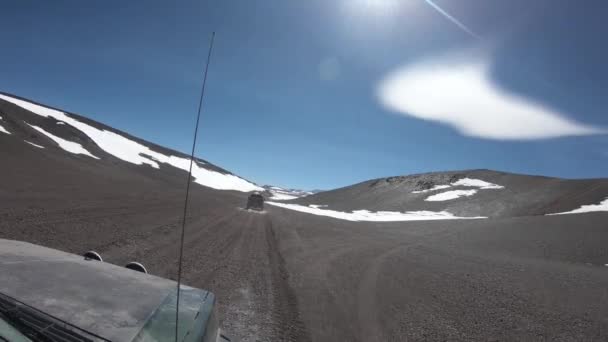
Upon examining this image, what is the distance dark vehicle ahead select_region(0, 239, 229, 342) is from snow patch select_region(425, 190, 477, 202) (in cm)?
6383

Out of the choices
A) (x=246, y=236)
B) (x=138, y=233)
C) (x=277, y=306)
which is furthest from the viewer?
(x=246, y=236)

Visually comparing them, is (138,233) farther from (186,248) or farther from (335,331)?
(335,331)

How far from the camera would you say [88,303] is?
2104mm

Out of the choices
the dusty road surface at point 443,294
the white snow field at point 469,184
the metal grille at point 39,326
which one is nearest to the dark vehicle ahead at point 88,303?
the metal grille at point 39,326

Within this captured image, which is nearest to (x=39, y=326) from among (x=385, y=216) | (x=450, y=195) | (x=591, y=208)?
(x=591, y=208)

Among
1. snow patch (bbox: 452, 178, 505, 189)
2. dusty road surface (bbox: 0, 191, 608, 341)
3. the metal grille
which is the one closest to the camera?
the metal grille

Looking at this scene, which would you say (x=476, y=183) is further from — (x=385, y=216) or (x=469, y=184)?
(x=385, y=216)

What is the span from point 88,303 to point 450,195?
222ft

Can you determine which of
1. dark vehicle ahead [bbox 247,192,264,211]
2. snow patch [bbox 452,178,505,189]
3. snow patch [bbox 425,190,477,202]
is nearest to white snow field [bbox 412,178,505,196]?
snow patch [bbox 452,178,505,189]

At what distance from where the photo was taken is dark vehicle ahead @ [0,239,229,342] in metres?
1.77

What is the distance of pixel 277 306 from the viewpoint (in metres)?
6.49

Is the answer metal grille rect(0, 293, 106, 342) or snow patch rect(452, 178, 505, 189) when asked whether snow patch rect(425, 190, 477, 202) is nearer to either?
snow patch rect(452, 178, 505, 189)

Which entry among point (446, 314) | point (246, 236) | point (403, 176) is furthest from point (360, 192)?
point (446, 314)

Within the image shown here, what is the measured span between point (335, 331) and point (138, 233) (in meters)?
9.76
